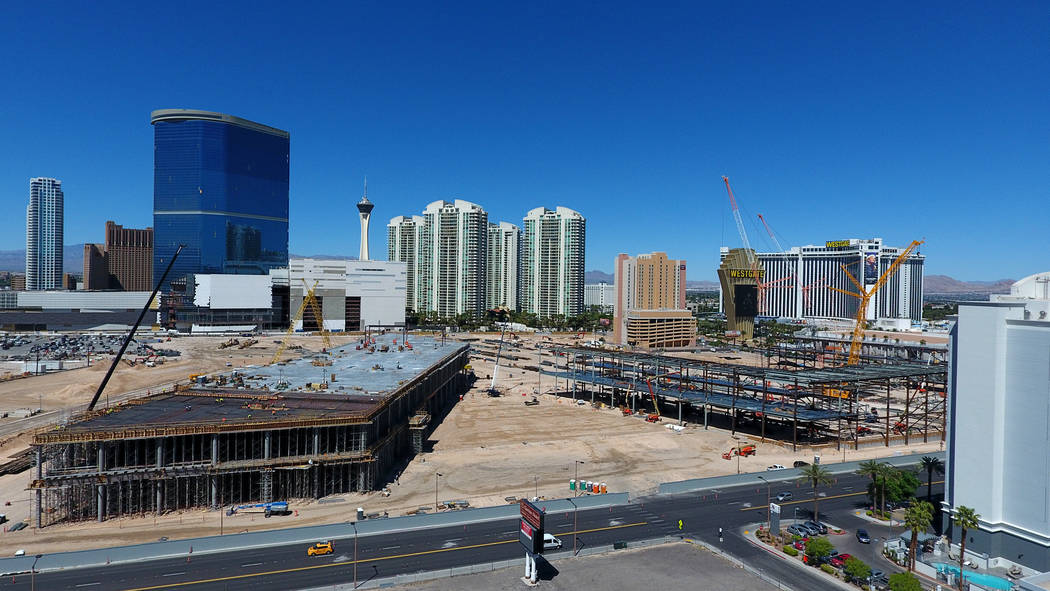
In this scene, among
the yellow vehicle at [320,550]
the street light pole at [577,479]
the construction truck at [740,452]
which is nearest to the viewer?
the yellow vehicle at [320,550]

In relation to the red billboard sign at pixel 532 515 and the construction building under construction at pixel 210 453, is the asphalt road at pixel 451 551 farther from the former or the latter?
the construction building under construction at pixel 210 453

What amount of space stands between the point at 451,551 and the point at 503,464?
3181cm

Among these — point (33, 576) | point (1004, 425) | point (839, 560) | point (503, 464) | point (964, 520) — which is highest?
point (1004, 425)

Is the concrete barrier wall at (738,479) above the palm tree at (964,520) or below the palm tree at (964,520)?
below

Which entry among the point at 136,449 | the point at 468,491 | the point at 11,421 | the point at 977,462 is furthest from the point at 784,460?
the point at 11,421

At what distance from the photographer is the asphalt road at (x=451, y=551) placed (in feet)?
160

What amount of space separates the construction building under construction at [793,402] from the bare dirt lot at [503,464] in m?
5.40

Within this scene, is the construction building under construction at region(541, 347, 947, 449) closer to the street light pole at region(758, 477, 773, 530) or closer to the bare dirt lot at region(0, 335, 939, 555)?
the bare dirt lot at region(0, 335, 939, 555)

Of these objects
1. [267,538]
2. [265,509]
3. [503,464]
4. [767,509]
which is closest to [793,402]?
[767,509]

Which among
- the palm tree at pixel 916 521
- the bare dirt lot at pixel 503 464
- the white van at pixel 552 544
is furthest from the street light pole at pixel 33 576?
the palm tree at pixel 916 521

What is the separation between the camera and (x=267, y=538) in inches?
2215

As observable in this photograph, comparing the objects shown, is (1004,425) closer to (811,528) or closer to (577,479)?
(811,528)

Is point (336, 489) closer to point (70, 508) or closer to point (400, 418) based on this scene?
point (400, 418)

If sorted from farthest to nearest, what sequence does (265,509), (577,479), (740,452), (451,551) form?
(740,452) < (577,479) < (265,509) < (451,551)
